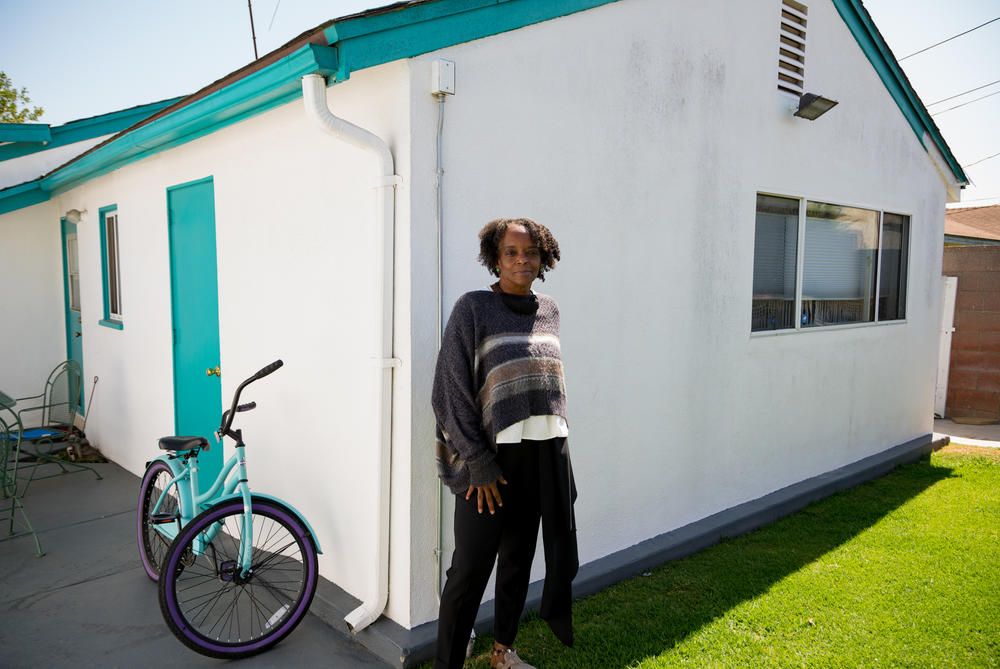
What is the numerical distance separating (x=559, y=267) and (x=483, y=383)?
3.59 feet

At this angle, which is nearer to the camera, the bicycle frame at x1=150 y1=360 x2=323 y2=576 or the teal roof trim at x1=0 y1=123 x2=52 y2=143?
the bicycle frame at x1=150 y1=360 x2=323 y2=576

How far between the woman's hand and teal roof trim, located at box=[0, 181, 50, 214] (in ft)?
21.8

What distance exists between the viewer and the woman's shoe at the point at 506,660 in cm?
291

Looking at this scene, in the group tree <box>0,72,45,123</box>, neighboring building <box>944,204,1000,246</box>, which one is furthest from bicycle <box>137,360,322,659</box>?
tree <box>0,72,45,123</box>

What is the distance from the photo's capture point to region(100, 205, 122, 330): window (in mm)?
6117

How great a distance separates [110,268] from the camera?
6297 millimetres

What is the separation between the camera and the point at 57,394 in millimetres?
7551

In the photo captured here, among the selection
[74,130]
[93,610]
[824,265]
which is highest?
[74,130]

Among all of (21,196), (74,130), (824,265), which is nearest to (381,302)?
(824,265)

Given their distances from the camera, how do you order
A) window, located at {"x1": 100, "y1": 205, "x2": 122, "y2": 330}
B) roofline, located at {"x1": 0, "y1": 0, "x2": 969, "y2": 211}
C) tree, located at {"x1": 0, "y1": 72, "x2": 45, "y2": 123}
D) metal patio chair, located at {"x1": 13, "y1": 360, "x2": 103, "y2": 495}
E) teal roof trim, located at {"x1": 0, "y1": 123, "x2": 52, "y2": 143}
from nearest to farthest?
roofline, located at {"x1": 0, "y1": 0, "x2": 969, "y2": 211}
metal patio chair, located at {"x1": 13, "y1": 360, "x2": 103, "y2": 495}
window, located at {"x1": 100, "y1": 205, "x2": 122, "y2": 330}
teal roof trim, located at {"x1": 0, "y1": 123, "x2": 52, "y2": 143}
tree, located at {"x1": 0, "y1": 72, "x2": 45, "y2": 123}

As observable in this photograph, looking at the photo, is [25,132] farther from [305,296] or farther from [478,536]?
[478,536]

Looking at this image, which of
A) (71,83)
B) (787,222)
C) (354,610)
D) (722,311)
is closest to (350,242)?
(354,610)

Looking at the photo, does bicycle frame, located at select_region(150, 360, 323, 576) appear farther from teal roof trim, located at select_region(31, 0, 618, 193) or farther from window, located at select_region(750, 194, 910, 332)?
window, located at select_region(750, 194, 910, 332)

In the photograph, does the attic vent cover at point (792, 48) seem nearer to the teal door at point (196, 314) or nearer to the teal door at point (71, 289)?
the teal door at point (196, 314)
